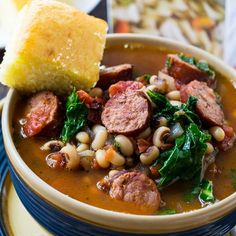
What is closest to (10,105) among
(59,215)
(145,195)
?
(59,215)

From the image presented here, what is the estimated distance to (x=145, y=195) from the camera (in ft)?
5.15

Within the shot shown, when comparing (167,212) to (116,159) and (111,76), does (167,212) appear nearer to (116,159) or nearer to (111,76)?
(116,159)

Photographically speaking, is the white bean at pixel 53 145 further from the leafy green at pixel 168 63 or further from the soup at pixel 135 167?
the leafy green at pixel 168 63

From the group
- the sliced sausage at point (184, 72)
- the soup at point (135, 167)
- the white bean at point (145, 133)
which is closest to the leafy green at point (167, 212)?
the soup at point (135, 167)

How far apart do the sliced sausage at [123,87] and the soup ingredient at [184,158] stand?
0.28m

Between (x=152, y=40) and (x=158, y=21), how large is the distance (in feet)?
4.41

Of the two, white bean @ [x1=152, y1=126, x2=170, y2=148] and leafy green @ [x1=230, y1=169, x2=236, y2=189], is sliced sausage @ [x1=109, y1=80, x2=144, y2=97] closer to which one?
white bean @ [x1=152, y1=126, x2=170, y2=148]

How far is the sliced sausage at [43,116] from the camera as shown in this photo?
1.78 m

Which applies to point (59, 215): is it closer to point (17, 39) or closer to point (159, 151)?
point (159, 151)

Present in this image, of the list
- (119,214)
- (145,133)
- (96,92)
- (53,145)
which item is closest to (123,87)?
(96,92)

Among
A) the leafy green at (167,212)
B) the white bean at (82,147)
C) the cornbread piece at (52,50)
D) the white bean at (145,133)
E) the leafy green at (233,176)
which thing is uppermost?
the cornbread piece at (52,50)

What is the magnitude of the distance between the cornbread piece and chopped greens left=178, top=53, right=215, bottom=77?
37cm

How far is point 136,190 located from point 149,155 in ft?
0.43

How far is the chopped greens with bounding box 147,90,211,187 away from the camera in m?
1.63
